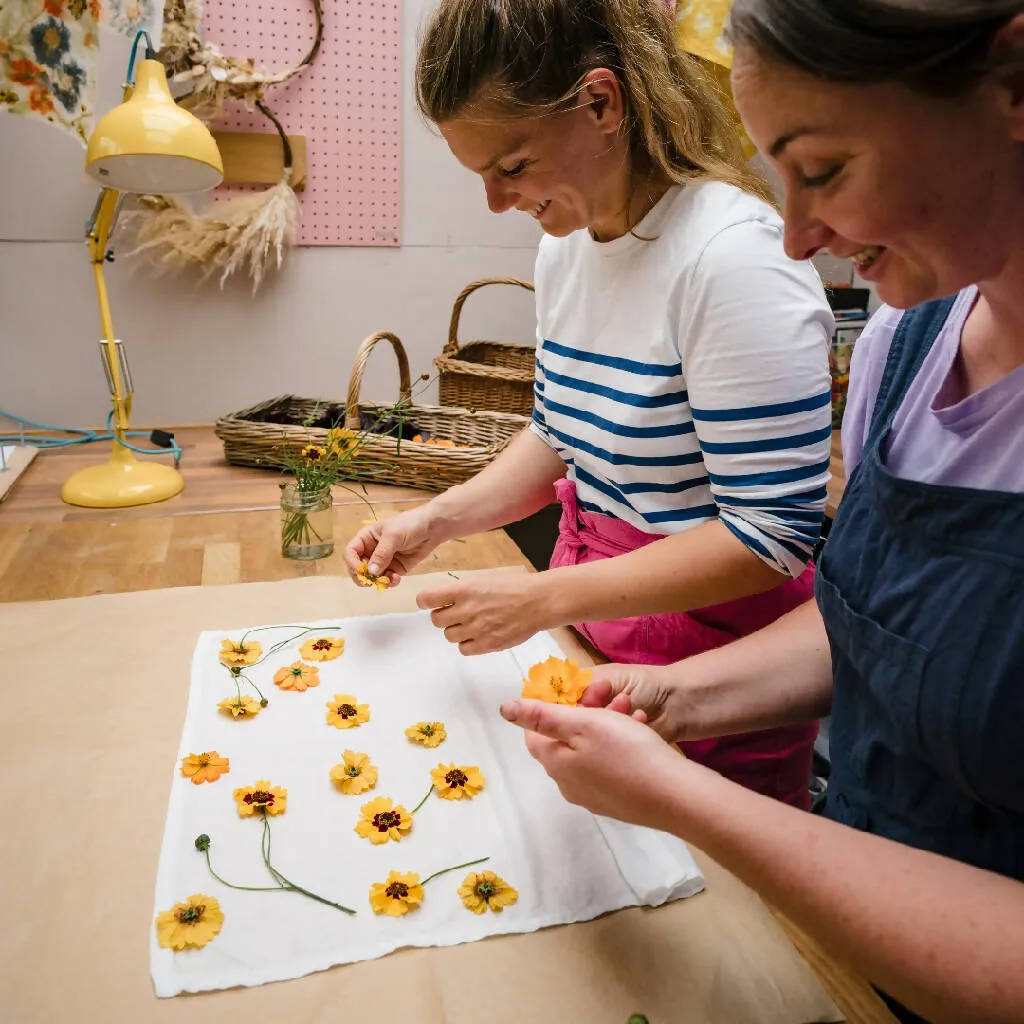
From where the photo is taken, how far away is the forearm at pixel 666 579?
2.90 ft

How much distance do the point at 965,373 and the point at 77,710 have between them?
37.0 inches

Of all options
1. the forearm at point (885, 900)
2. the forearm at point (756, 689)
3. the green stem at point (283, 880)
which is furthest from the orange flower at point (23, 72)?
the forearm at point (885, 900)

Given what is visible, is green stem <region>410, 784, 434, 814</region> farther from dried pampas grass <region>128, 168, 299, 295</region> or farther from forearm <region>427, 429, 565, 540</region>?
dried pampas grass <region>128, 168, 299, 295</region>

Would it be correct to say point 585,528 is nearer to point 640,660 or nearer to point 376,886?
point 640,660

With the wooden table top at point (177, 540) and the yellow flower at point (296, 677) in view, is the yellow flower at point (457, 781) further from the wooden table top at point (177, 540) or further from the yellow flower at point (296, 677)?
the wooden table top at point (177, 540)

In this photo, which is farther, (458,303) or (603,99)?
(458,303)

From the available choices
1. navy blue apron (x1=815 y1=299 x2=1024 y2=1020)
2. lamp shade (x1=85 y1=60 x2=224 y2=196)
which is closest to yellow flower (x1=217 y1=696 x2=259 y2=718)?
navy blue apron (x1=815 y1=299 x2=1024 y2=1020)

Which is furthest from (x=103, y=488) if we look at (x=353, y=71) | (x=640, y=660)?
(x=353, y=71)

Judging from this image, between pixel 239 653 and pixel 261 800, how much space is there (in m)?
0.29

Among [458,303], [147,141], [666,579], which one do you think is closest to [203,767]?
[666,579]

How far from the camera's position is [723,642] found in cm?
101

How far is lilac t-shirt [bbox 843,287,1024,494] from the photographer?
0.57 metres

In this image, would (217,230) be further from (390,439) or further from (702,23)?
(702,23)

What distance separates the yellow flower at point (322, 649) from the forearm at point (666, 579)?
0.93 ft
